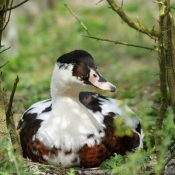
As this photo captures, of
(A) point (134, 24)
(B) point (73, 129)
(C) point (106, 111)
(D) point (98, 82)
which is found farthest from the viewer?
(C) point (106, 111)

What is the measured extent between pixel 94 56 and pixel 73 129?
7.78 meters

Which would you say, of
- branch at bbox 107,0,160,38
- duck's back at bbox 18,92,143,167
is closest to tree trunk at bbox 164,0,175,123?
branch at bbox 107,0,160,38

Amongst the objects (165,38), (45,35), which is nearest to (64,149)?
(165,38)

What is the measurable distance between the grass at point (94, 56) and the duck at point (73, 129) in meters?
0.67

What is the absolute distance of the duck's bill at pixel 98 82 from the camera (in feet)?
15.1

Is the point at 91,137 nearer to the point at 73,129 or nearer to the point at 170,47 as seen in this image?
the point at 73,129

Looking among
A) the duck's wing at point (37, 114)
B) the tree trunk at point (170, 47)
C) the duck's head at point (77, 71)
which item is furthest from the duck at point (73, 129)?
the tree trunk at point (170, 47)

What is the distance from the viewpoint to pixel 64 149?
15.5 feet

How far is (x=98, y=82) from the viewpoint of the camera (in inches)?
184

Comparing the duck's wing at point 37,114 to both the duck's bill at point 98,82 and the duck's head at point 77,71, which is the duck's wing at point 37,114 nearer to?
the duck's head at point 77,71

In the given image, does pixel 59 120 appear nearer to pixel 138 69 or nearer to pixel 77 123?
pixel 77 123

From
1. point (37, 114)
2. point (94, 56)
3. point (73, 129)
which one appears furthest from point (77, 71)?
point (94, 56)

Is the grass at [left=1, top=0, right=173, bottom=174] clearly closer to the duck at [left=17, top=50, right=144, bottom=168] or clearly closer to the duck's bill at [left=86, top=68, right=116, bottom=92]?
the duck at [left=17, top=50, right=144, bottom=168]

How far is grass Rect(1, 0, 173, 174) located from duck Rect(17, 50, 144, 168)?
674 millimetres
